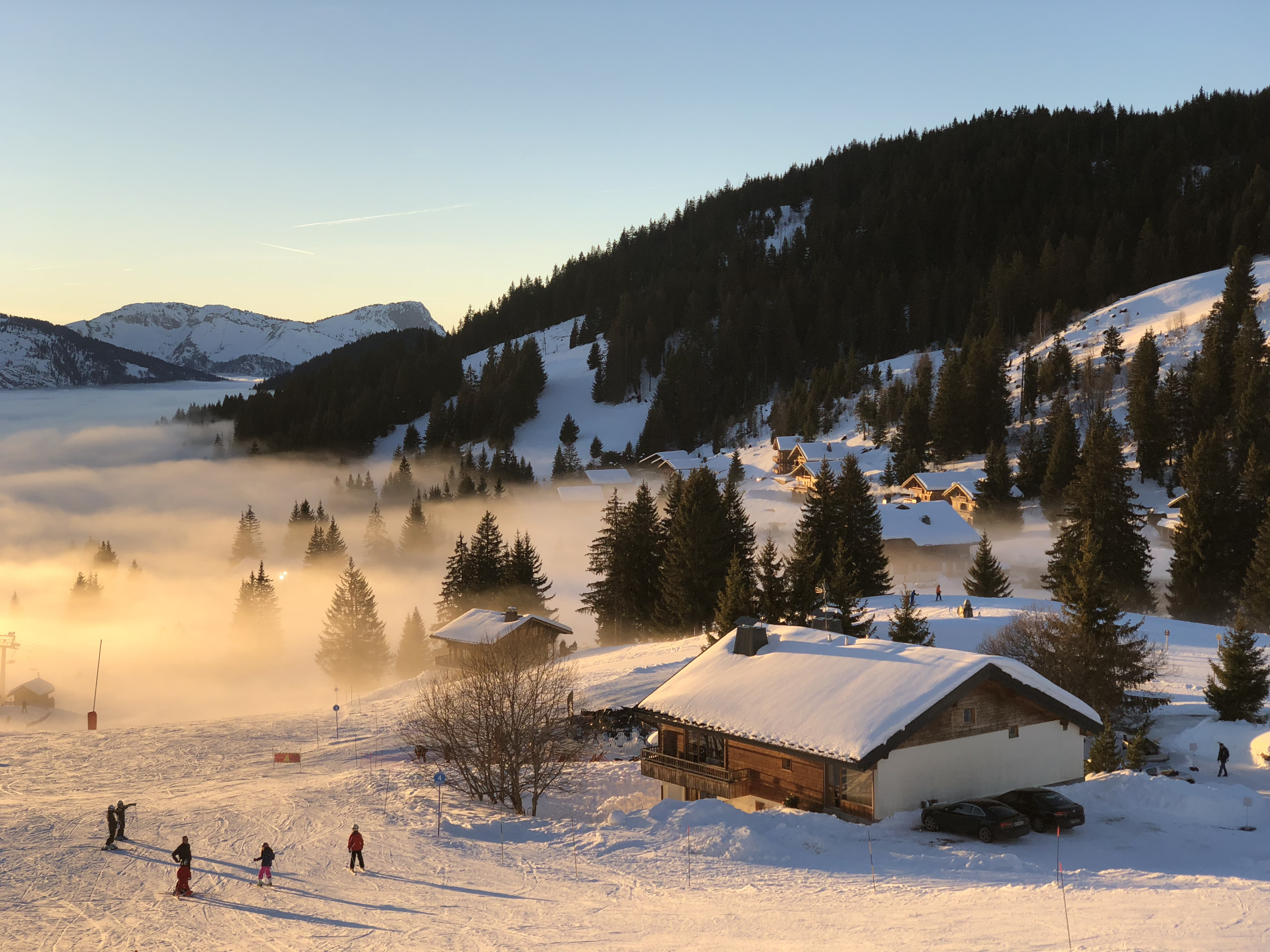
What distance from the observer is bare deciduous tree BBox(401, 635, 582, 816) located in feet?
93.4

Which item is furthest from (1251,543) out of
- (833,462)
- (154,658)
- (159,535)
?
(159,535)

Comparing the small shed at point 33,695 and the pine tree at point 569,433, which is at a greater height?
the pine tree at point 569,433

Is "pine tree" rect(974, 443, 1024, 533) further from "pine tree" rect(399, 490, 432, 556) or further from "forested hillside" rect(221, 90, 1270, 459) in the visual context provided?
"pine tree" rect(399, 490, 432, 556)

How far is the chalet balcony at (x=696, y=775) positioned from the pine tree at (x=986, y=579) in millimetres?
33047

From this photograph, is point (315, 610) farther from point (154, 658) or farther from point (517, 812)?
point (517, 812)

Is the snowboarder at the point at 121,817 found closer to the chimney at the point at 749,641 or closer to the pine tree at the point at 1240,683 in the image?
the chimney at the point at 749,641

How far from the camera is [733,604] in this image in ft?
147

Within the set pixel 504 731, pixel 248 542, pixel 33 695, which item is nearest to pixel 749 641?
pixel 504 731

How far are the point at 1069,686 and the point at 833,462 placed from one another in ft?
213

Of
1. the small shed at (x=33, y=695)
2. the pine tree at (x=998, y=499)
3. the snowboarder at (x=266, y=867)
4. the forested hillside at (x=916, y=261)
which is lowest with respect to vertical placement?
the small shed at (x=33, y=695)

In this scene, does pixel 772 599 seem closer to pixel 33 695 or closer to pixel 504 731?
pixel 504 731

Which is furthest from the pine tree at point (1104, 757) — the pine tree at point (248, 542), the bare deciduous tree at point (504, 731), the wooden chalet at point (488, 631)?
the pine tree at point (248, 542)

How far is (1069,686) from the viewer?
3481 centimetres

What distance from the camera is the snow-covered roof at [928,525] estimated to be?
76000 millimetres
